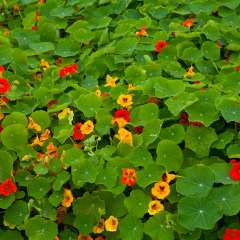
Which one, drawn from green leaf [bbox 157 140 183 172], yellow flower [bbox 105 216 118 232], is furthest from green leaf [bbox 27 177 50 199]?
green leaf [bbox 157 140 183 172]

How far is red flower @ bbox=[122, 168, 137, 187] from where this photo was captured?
2.76m

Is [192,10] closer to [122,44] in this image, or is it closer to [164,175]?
[122,44]

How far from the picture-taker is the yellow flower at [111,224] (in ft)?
8.95

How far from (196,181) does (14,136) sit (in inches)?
39.8

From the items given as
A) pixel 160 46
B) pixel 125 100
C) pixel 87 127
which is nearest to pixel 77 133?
pixel 87 127

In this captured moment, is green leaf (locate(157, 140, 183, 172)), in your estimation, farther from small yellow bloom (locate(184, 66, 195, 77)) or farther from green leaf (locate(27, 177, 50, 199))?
small yellow bloom (locate(184, 66, 195, 77))

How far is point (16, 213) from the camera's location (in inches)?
113

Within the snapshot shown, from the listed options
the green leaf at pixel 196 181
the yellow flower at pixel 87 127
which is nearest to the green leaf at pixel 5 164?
the yellow flower at pixel 87 127

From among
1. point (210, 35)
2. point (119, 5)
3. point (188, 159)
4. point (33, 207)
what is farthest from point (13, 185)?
point (119, 5)

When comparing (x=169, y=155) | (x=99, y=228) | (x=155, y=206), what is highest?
(x=169, y=155)

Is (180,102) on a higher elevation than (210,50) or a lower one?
A: higher

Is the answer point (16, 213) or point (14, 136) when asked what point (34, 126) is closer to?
point (14, 136)

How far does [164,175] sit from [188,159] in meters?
0.15

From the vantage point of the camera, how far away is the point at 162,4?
4.18 m
